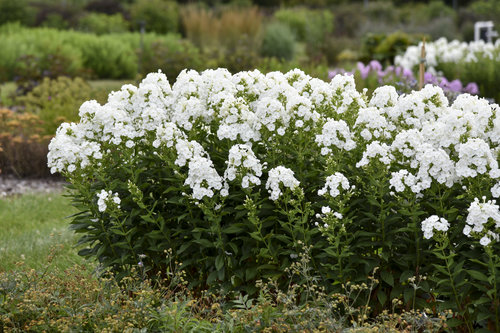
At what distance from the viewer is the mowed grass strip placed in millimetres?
5504

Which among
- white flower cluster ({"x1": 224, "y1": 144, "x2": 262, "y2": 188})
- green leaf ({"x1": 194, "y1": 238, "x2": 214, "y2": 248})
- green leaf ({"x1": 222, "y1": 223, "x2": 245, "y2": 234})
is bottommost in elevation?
green leaf ({"x1": 194, "y1": 238, "x2": 214, "y2": 248})

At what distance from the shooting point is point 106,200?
3957mm

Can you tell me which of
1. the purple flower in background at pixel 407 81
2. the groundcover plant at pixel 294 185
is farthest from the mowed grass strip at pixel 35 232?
the purple flower in background at pixel 407 81

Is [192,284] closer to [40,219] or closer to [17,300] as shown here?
[17,300]

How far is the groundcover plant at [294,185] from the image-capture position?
3586 mm

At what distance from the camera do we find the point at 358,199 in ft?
12.6

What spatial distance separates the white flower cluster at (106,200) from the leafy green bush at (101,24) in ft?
67.4

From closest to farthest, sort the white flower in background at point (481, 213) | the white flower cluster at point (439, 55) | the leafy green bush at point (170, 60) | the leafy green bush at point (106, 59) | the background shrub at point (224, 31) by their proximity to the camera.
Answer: the white flower in background at point (481, 213)
the white flower cluster at point (439, 55)
the leafy green bush at point (170, 60)
the leafy green bush at point (106, 59)
the background shrub at point (224, 31)

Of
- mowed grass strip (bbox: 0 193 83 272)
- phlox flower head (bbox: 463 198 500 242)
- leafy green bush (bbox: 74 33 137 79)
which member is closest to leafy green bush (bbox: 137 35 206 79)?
leafy green bush (bbox: 74 33 137 79)

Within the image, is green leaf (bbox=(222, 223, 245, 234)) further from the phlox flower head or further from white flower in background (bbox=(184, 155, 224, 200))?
the phlox flower head

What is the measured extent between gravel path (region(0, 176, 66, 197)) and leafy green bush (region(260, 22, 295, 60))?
11.6m

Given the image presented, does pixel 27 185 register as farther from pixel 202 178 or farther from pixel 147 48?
pixel 147 48

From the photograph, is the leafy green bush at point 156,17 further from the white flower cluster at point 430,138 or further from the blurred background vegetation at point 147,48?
the white flower cluster at point 430,138

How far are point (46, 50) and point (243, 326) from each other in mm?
14332
